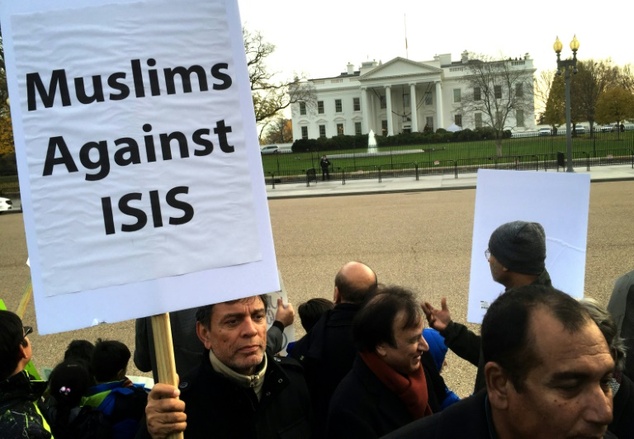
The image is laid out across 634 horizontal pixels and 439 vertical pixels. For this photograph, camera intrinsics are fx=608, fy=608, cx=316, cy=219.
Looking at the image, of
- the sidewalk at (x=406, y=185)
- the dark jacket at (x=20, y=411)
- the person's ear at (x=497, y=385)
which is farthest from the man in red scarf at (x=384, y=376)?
the sidewalk at (x=406, y=185)

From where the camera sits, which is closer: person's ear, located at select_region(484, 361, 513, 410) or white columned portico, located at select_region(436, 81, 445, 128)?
person's ear, located at select_region(484, 361, 513, 410)

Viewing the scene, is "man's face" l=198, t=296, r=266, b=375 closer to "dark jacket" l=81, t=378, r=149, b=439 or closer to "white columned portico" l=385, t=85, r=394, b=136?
"dark jacket" l=81, t=378, r=149, b=439

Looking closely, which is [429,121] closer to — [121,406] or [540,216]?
[540,216]

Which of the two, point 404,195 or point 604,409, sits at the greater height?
point 604,409

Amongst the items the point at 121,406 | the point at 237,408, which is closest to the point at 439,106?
the point at 121,406

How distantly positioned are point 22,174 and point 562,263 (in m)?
2.94

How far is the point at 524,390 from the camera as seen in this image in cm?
149

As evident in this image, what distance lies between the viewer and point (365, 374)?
2471mm

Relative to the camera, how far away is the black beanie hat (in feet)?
9.43

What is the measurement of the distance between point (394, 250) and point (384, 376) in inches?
374

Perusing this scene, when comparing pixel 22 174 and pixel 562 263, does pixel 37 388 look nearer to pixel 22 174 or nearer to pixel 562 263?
pixel 22 174

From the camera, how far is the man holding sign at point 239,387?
2.34 metres

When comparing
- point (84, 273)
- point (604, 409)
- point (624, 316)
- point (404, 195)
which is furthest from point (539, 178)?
point (404, 195)

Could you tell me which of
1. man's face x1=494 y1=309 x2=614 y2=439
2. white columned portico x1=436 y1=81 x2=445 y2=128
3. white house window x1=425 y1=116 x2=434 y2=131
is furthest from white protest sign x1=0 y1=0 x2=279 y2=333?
white house window x1=425 y1=116 x2=434 y2=131
